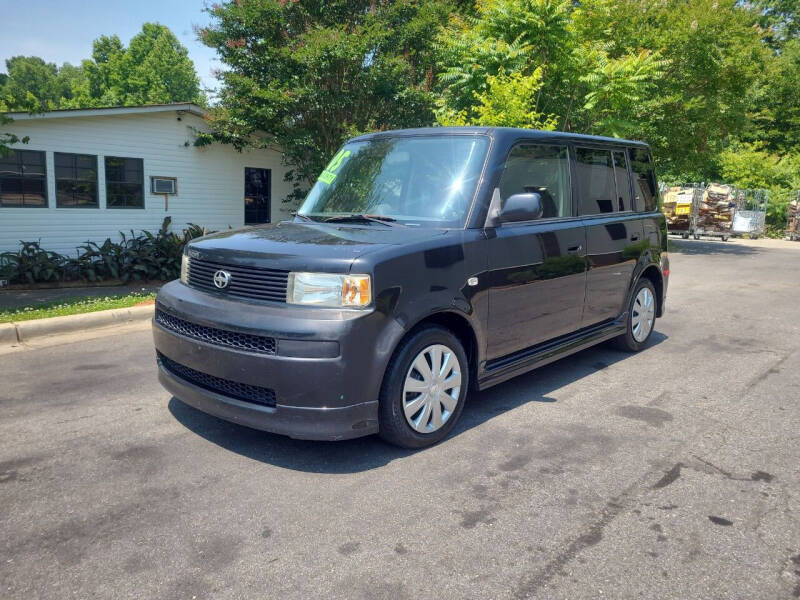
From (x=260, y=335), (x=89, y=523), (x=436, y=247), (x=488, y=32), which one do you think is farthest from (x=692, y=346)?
(x=488, y=32)

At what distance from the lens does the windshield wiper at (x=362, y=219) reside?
14.3ft

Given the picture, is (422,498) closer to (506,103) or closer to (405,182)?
(405,182)

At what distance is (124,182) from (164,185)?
875 mm

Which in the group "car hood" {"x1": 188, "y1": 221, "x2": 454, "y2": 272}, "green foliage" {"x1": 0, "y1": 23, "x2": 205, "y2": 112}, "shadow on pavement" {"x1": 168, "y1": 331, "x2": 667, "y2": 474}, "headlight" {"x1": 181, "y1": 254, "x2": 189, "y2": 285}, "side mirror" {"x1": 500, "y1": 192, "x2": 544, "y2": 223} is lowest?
"shadow on pavement" {"x1": 168, "y1": 331, "x2": 667, "y2": 474}

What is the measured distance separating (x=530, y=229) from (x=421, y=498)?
220cm

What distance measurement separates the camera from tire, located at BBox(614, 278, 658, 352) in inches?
242

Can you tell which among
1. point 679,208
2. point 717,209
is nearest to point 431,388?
point 717,209

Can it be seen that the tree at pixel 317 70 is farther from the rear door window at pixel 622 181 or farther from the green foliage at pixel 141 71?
the green foliage at pixel 141 71

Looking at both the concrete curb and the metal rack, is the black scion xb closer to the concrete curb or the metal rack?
the concrete curb

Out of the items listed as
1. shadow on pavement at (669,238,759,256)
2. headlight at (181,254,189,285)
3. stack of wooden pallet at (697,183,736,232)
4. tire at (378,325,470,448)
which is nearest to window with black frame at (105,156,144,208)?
headlight at (181,254,189,285)

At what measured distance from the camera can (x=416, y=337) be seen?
376 centimetres

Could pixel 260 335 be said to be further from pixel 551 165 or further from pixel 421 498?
pixel 551 165

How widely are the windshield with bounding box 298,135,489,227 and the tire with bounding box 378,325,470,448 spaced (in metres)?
0.83

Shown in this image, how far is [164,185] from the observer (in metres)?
14.3
